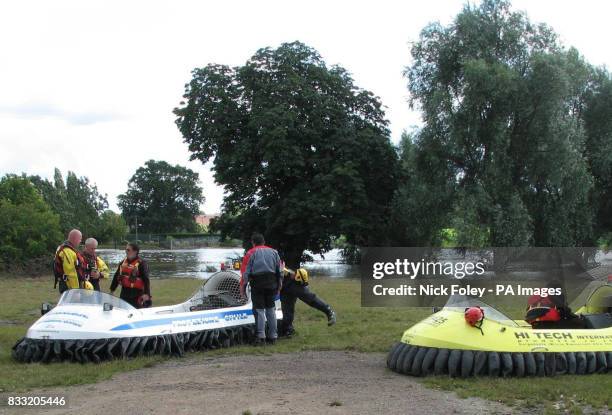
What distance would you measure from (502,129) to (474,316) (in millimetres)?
18384

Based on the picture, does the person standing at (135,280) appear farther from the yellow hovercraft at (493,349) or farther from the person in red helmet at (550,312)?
the person in red helmet at (550,312)

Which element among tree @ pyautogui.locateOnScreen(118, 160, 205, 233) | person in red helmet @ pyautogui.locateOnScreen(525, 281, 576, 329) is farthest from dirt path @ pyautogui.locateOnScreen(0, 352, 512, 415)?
tree @ pyautogui.locateOnScreen(118, 160, 205, 233)

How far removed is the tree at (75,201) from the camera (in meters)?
68.4

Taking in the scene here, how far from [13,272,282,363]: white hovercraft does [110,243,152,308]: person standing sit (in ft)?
1.15

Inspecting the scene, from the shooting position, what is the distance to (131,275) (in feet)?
30.6

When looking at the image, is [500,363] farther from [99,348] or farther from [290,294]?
[99,348]

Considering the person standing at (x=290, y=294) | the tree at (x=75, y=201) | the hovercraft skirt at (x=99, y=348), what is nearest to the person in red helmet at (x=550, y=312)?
the person standing at (x=290, y=294)

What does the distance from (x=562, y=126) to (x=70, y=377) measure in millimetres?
21009

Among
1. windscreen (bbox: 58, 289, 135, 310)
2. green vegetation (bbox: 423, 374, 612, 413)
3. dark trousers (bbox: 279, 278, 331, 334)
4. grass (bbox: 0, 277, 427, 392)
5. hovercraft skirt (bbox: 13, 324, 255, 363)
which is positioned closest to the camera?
green vegetation (bbox: 423, 374, 612, 413)

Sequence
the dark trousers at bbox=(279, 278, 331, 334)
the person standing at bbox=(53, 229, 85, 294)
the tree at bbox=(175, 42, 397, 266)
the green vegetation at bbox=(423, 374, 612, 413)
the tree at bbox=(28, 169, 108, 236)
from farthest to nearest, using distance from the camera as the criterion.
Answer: the tree at bbox=(28, 169, 108, 236)
the tree at bbox=(175, 42, 397, 266)
the dark trousers at bbox=(279, 278, 331, 334)
the person standing at bbox=(53, 229, 85, 294)
the green vegetation at bbox=(423, 374, 612, 413)

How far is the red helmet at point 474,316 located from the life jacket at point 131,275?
15.5ft

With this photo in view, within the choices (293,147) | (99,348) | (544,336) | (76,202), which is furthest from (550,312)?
(76,202)

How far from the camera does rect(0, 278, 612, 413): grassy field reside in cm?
596

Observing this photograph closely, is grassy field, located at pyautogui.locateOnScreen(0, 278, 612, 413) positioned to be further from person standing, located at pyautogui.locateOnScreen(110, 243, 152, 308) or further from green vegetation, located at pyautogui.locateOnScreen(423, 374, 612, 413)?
person standing, located at pyautogui.locateOnScreen(110, 243, 152, 308)
